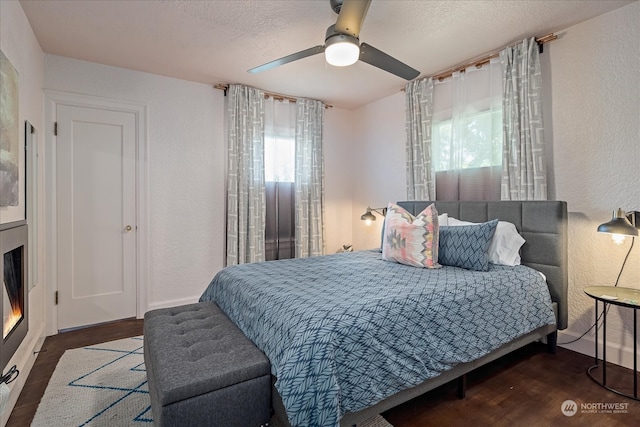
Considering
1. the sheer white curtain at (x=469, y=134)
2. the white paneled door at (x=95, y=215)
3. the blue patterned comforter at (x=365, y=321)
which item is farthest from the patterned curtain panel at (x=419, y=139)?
the white paneled door at (x=95, y=215)

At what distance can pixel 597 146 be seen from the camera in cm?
240

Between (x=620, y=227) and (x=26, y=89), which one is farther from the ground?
(x=26, y=89)

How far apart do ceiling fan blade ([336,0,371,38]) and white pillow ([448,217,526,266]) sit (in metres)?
1.87

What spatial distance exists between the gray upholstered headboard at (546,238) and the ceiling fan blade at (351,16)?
6.39 ft

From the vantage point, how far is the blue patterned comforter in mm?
1339

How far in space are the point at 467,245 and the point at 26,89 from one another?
3489 mm

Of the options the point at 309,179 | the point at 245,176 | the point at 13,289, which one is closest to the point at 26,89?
the point at 13,289

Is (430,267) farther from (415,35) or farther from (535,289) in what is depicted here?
(415,35)

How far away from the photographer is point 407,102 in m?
3.71

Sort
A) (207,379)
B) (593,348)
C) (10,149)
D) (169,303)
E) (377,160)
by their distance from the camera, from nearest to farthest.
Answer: (207,379)
(10,149)
(593,348)
(169,303)
(377,160)

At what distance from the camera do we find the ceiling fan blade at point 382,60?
2.05 metres

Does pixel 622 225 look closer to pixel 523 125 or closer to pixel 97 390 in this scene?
pixel 523 125

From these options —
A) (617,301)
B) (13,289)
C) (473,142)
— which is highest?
(473,142)

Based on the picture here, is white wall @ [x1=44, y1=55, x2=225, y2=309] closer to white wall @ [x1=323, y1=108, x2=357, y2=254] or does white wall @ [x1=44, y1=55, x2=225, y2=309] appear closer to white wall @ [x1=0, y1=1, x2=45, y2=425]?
white wall @ [x1=0, y1=1, x2=45, y2=425]
